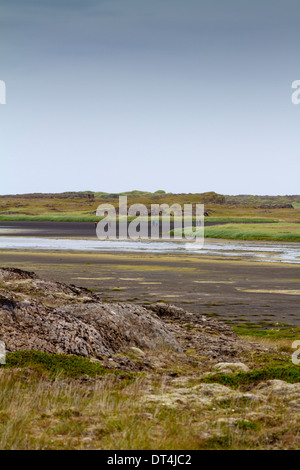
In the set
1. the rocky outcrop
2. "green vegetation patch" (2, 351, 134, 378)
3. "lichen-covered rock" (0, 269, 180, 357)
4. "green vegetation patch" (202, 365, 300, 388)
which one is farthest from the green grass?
"green vegetation patch" (2, 351, 134, 378)

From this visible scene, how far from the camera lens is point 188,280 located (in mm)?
31062

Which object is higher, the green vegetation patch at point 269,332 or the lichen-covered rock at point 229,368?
the lichen-covered rock at point 229,368

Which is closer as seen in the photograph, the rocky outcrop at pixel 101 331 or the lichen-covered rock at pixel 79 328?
the lichen-covered rock at pixel 79 328

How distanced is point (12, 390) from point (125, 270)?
26829 millimetres

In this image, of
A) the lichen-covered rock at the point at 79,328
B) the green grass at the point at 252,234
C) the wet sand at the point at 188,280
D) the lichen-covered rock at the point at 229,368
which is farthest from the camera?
the green grass at the point at 252,234

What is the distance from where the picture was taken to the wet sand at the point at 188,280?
71.9 ft

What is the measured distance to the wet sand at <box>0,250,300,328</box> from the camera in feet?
71.9

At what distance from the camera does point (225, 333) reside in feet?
55.5

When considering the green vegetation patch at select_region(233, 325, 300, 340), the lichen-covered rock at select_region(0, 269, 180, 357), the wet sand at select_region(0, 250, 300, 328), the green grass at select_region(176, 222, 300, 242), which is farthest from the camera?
the green grass at select_region(176, 222, 300, 242)

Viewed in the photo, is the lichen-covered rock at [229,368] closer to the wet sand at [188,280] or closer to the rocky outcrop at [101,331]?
the rocky outcrop at [101,331]

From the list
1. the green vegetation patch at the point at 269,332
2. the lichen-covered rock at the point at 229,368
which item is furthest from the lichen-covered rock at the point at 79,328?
the green vegetation patch at the point at 269,332

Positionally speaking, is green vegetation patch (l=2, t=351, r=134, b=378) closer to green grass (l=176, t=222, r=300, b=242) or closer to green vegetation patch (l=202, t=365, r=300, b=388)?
green vegetation patch (l=202, t=365, r=300, b=388)

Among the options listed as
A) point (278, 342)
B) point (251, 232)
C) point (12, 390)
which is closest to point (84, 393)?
point (12, 390)

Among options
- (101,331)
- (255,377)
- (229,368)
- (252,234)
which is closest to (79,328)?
(101,331)
